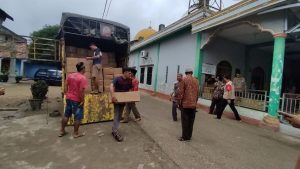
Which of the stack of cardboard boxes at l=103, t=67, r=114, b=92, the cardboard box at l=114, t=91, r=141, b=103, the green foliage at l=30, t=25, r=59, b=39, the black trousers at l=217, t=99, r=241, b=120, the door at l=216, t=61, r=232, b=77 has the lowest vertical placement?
the black trousers at l=217, t=99, r=241, b=120

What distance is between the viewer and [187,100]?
561cm

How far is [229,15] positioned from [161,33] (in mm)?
6883

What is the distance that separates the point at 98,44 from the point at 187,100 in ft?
16.8

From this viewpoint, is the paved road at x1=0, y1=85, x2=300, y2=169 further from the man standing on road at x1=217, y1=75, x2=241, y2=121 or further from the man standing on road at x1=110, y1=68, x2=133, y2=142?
the man standing on road at x1=217, y1=75, x2=241, y2=121

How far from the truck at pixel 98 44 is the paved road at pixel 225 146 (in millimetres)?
1411

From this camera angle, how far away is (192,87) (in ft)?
18.7

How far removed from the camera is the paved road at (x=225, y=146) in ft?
15.3

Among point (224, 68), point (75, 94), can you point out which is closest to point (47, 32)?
point (224, 68)

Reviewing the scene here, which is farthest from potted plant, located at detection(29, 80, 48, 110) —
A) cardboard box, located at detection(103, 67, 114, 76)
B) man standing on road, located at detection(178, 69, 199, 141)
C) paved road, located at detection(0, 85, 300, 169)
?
man standing on road, located at detection(178, 69, 199, 141)

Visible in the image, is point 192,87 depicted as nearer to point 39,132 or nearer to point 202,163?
point 202,163

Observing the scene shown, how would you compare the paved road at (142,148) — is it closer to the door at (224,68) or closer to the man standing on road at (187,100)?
the man standing on road at (187,100)

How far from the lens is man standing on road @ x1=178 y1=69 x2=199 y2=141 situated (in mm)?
5621

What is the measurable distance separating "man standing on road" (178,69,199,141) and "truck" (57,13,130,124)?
8.31ft

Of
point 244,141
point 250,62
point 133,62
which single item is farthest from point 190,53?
point 133,62
